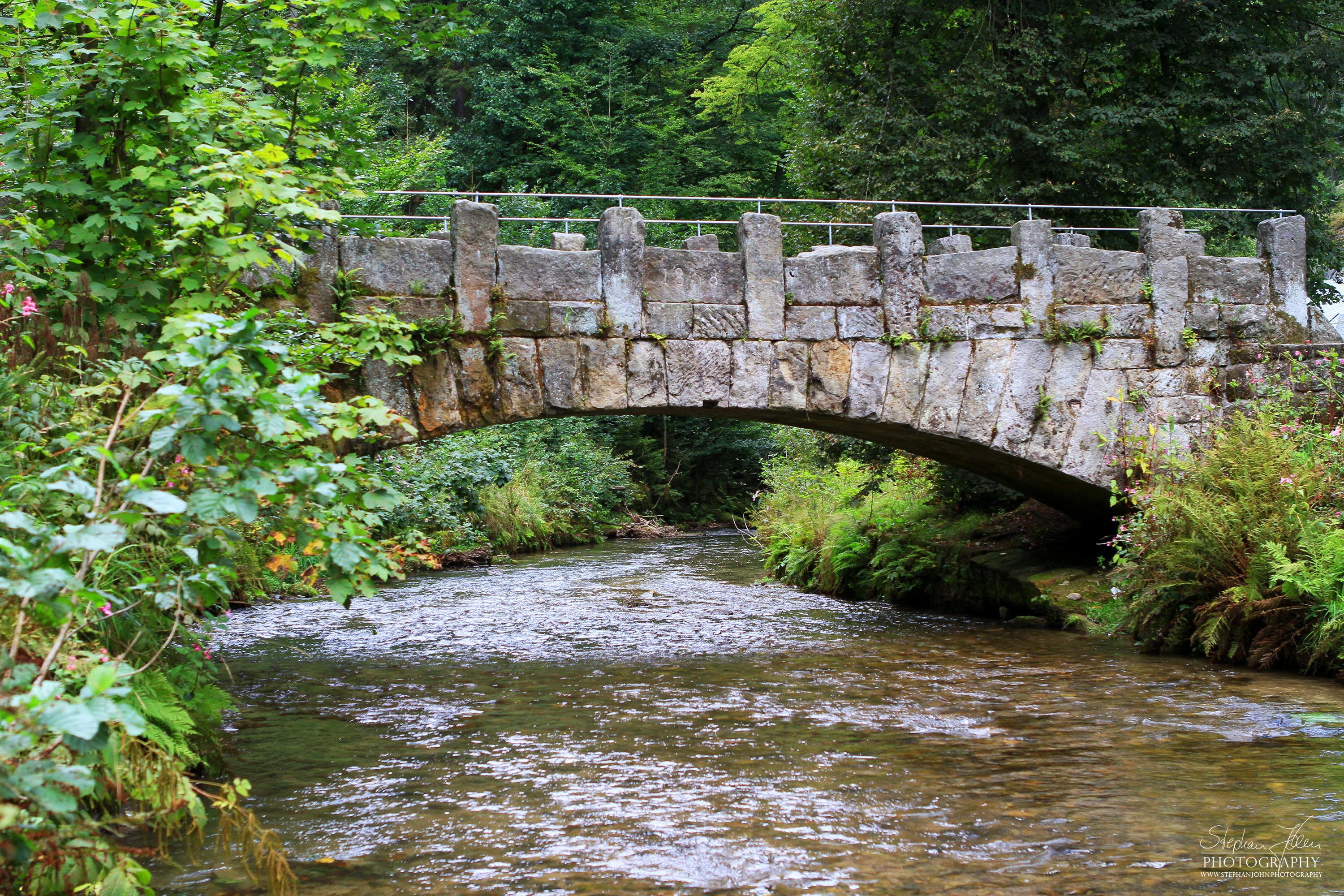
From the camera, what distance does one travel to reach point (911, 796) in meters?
4.79

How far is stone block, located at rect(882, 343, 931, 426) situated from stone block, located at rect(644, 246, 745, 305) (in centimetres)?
138

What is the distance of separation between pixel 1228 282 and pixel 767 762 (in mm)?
6563

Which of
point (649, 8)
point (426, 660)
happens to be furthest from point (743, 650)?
point (649, 8)

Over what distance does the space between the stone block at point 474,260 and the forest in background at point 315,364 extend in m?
0.79

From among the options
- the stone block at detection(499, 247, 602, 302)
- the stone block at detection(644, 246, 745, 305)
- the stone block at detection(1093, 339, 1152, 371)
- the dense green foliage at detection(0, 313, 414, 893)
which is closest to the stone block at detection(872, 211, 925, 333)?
the stone block at detection(644, 246, 745, 305)

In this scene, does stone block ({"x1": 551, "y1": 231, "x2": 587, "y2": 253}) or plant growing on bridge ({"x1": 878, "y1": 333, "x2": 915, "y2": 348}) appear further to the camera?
stone block ({"x1": 551, "y1": 231, "x2": 587, "y2": 253})

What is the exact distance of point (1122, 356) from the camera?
8977 mm

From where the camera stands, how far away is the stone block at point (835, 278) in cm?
835

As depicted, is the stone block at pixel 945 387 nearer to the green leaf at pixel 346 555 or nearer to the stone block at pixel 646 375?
the stone block at pixel 646 375

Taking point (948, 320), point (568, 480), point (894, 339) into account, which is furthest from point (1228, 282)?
point (568, 480)

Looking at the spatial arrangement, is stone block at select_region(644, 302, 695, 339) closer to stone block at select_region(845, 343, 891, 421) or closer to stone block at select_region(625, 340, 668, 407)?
stone block at select_region(625, 340, 668, 407)

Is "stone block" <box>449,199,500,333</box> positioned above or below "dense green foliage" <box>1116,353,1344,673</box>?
above

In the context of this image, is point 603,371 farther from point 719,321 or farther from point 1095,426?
point 1095,426

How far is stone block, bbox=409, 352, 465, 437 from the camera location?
7.63 m
